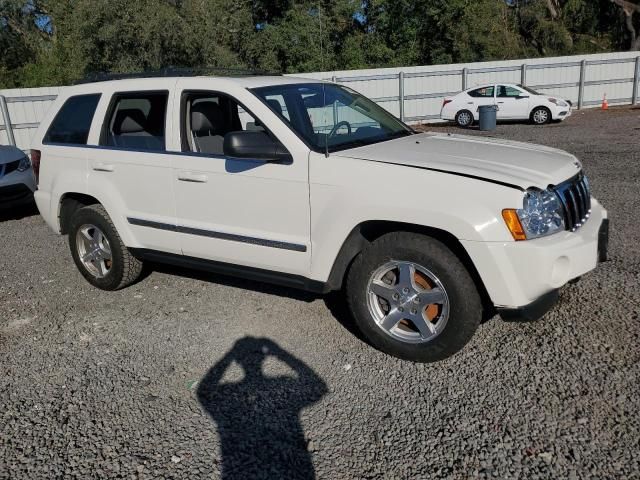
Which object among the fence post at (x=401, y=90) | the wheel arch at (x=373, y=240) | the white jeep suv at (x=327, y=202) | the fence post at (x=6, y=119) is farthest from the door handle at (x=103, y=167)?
the fence post at (x=401, y=90)

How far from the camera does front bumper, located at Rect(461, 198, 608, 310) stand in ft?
10.9

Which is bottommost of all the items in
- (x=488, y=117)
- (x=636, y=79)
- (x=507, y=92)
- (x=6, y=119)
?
(x=488, y=117)

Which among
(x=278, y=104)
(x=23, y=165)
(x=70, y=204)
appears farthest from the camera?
(x=23, y=165)

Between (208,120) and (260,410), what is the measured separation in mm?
2426

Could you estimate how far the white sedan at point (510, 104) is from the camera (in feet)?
63.0

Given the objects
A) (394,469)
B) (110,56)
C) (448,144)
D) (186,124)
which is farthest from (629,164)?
(110,56)

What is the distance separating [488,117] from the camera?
18.5 metres

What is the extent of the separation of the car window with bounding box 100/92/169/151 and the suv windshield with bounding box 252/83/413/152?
91 cm

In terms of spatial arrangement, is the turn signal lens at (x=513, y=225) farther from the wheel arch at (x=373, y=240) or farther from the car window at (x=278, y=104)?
the car window at (x=278, y=104)

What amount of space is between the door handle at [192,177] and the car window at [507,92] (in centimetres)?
1718

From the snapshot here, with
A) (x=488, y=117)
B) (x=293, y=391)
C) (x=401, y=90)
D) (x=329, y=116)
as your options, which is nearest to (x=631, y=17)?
(x=401, y=90)

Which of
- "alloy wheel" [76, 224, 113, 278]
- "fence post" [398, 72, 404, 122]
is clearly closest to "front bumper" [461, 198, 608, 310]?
"alloy wheel" [76, 224, 113, 278]

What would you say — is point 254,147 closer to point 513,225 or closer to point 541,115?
point 513,225

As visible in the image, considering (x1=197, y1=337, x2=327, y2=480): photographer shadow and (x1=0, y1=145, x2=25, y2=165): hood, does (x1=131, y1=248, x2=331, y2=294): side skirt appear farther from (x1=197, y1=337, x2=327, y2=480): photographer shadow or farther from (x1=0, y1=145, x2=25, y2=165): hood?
(x1=0, y1=145, x2=25, y2=165): hood
